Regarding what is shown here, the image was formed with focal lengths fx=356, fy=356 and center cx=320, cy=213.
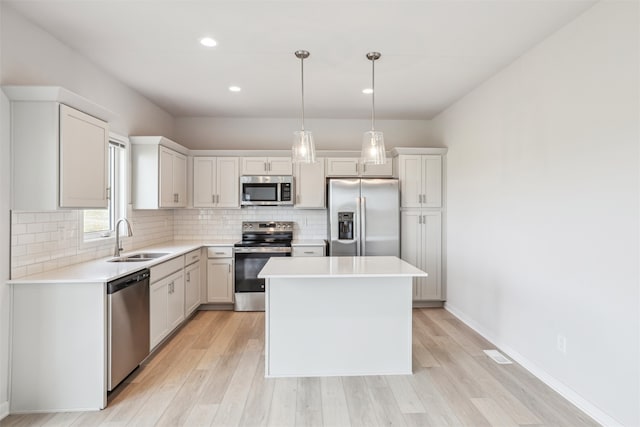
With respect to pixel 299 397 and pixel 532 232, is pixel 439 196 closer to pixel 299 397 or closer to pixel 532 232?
pixel 532 232

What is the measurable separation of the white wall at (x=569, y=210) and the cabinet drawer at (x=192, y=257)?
3.30 meters

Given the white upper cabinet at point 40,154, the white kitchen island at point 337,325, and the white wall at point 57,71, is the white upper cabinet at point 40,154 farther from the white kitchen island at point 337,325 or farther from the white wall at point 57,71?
the white kitchen island at point 337,325

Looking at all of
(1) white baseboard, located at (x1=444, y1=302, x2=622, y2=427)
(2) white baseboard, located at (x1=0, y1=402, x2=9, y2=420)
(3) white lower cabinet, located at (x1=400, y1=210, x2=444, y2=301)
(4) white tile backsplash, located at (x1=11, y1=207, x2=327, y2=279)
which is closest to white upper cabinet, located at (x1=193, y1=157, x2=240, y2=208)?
(4) white tile backsplash, located at (x1=11, y1=207, x2=327, y2=279)

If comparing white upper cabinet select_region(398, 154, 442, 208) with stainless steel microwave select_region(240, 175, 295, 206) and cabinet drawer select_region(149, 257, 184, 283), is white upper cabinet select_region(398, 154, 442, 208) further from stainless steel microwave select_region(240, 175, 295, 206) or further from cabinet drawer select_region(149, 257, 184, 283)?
cabinet drawer select_region(149, 257, 184, 283)

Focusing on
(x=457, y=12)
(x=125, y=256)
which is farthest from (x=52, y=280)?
(x=457, y=12)

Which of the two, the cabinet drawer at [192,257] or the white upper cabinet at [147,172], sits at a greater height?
the white upper cabinet at [147,172]

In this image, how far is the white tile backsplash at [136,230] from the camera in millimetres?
2511

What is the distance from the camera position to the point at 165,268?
138 inches

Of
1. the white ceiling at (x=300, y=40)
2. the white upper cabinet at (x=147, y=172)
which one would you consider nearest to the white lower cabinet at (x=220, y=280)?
the white upper cabinet at (x=147, y=172)

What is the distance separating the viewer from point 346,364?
2.92 m

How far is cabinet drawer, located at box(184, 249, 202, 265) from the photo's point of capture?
13.6 feet

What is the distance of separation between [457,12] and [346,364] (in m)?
2.75

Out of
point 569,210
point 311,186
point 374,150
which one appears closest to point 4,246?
point 374,150

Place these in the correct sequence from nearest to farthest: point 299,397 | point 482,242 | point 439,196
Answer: point 299,397 < point 482,242 < point 439,196
